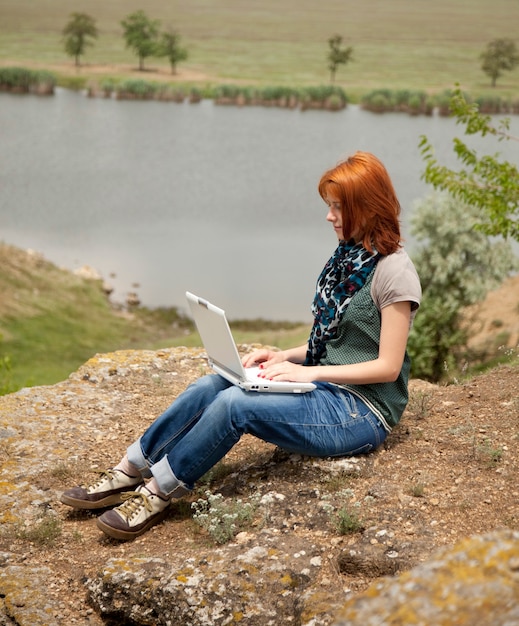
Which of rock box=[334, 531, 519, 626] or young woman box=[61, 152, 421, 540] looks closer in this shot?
rock box=[334, 531, 519, 626]

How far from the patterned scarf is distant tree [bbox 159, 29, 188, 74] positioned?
2816cm

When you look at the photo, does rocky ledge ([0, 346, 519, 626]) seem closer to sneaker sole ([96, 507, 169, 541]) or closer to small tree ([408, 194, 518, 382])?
sneaker sole ([96, 507, 169, 541])

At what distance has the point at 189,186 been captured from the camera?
28.5 meters

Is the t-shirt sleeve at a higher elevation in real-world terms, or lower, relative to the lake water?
higher

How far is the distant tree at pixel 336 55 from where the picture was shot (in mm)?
31234

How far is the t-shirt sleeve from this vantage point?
3.92 metres

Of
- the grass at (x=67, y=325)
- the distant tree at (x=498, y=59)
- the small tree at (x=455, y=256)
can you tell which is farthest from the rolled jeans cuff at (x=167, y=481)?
the distant tree at (x=498, y=59)

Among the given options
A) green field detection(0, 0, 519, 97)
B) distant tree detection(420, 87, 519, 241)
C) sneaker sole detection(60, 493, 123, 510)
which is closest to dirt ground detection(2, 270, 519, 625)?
sneaker sole detection(60, 493, 123, 510)

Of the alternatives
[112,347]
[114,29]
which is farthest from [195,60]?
[112,347]

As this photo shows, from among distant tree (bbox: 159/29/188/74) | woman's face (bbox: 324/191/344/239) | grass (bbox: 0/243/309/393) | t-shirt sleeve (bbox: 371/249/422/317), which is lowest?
grass (bbox: 0/243/309/393)

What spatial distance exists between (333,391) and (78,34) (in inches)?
1130

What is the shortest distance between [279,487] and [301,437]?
37cm

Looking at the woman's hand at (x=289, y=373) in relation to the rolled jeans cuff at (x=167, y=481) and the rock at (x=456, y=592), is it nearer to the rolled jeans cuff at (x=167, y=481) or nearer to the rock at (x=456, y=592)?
the rolled jeans cuff at (x=167, y=481)

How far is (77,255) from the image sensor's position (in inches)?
930
